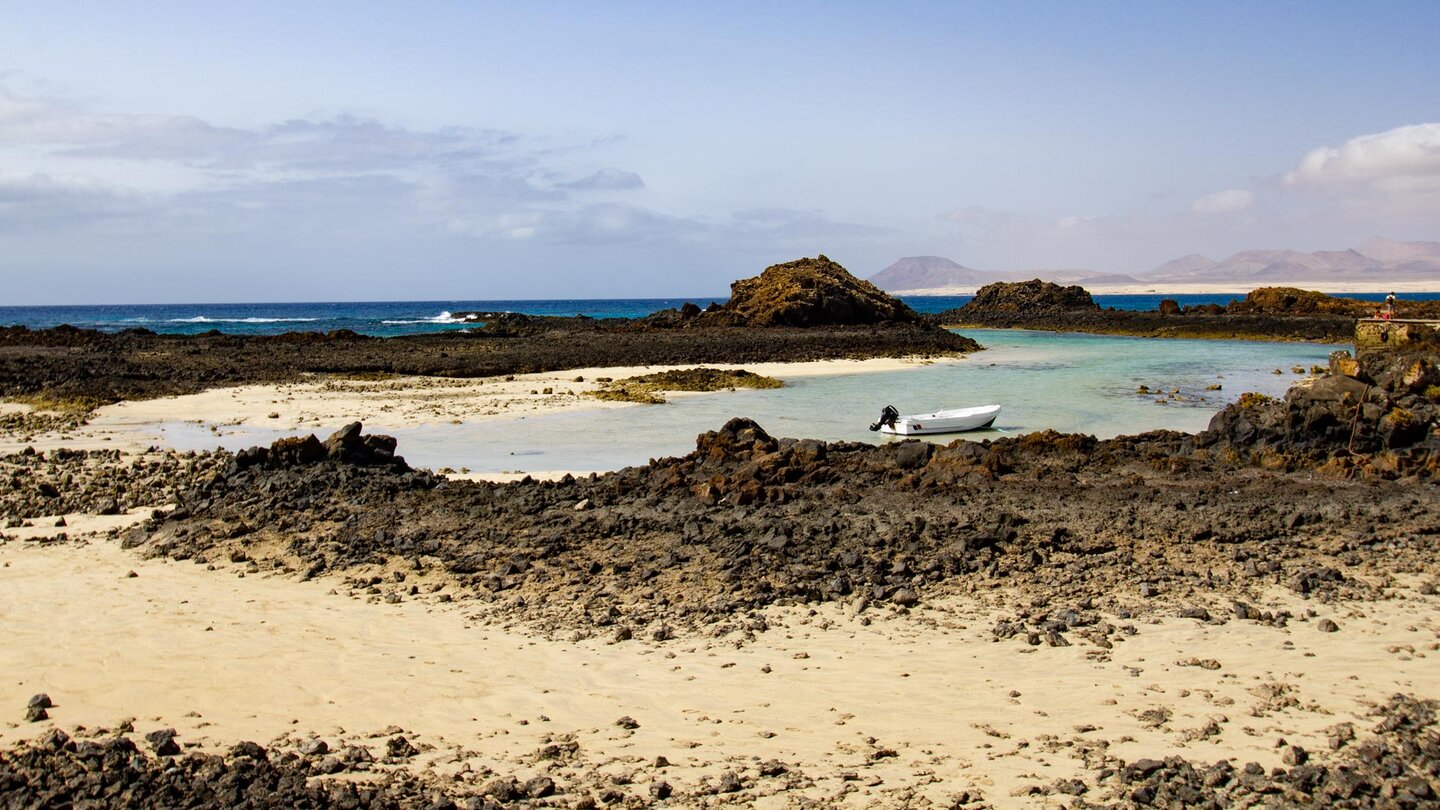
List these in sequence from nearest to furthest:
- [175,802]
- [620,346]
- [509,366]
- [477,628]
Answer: [175,802], [477,628], [509,366], [620,346]

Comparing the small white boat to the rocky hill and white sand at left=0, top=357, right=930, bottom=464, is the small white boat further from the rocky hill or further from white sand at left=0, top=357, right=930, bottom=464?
the rocky hill

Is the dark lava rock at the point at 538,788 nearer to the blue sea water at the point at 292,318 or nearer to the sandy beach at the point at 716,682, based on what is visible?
the sandy beach at the point at 716,682

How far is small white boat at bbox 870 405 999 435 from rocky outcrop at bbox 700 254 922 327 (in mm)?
30745

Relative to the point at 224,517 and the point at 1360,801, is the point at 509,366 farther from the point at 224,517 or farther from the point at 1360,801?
the point at 1360,801

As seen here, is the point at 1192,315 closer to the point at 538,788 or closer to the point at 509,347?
the point at 509,347

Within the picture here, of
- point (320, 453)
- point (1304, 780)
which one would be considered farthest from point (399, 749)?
point (320, 453)

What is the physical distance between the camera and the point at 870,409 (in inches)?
959

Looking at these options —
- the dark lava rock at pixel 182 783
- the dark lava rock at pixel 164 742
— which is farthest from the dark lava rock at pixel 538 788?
the dark lava rock at pixel 164 742

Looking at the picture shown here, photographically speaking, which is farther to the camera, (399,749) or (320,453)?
(320,453)

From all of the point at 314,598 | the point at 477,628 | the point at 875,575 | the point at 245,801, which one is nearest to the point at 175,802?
the point at 245,801

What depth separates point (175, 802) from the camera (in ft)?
16.2

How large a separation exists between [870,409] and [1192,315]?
48795mm

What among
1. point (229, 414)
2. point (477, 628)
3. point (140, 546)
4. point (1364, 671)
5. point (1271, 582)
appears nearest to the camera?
point (1364, 671)

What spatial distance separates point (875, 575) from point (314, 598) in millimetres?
4706
